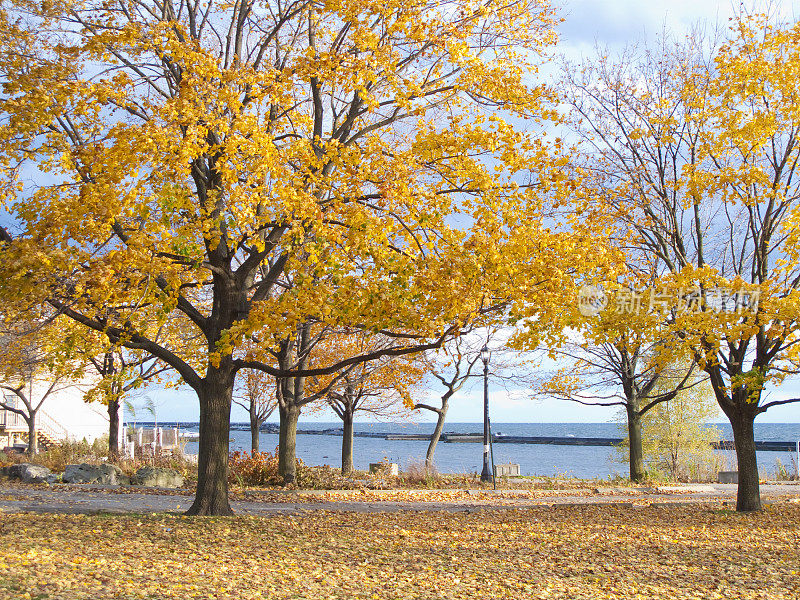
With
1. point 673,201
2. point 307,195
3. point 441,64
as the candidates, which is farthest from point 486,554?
point 673,201

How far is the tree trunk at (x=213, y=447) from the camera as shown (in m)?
11.0

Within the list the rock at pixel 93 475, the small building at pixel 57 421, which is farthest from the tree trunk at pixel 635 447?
the small building at pixel 57 421

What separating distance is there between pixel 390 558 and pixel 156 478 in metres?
11.3

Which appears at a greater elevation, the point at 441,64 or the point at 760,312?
Answer: the point at 441,64

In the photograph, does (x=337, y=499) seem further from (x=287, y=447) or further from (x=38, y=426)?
(x=38, y=426)

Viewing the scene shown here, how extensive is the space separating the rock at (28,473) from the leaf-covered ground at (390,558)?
7.73 metres

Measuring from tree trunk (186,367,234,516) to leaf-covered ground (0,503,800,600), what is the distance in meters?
0.52

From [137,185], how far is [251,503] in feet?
26.4

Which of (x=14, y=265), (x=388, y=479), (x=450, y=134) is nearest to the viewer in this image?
(x=14, y=265)

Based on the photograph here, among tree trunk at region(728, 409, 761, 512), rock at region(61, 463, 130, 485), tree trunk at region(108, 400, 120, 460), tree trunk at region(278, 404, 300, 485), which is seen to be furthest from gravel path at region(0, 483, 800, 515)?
tree trunk at region(108, 400, 120, 460)

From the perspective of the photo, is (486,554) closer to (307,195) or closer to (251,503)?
(307,195)

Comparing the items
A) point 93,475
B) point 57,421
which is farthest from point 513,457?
point 93,475

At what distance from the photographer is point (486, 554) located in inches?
340

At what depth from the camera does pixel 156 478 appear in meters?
17.4
